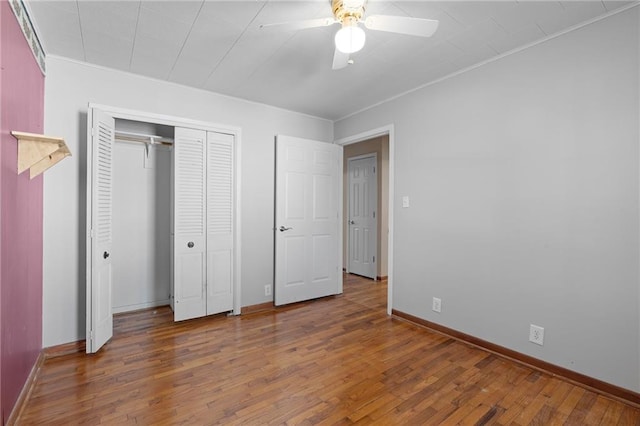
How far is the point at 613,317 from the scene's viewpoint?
6.45ft

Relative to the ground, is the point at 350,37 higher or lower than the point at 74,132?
higher

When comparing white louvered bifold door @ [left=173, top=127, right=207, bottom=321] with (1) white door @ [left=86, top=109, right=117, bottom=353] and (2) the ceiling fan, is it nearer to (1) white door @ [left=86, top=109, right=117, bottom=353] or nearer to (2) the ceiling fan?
(1) white door @ [left=86, top=109, right=117, bottom=353]

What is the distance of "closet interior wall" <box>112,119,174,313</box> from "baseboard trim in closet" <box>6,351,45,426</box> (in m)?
1.16

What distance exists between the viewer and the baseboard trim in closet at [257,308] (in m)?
3.54

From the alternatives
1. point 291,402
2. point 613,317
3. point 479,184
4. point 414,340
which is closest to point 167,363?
point 291,402

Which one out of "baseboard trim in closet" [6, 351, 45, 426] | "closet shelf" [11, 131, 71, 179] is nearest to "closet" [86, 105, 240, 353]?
"baseboard trim in closet" [6, 351, 45, 426]

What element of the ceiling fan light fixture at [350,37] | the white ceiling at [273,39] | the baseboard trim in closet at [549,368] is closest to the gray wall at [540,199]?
the baseboard trim in closet at [549,368]

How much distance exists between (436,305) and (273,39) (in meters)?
2.76

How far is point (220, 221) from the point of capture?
3402 millimetres

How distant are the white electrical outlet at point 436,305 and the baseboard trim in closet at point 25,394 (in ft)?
10.3

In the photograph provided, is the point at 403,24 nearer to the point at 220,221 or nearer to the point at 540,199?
the point at 540,199

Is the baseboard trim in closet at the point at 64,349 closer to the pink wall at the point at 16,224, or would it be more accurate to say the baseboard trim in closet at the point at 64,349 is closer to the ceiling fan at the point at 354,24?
the pink wall at the point at 16,224

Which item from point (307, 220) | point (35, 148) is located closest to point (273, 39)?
point (35, 148)

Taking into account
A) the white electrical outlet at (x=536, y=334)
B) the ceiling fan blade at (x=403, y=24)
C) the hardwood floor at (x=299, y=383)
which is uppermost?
the ceiling fan blade at (x=403, y=24)
